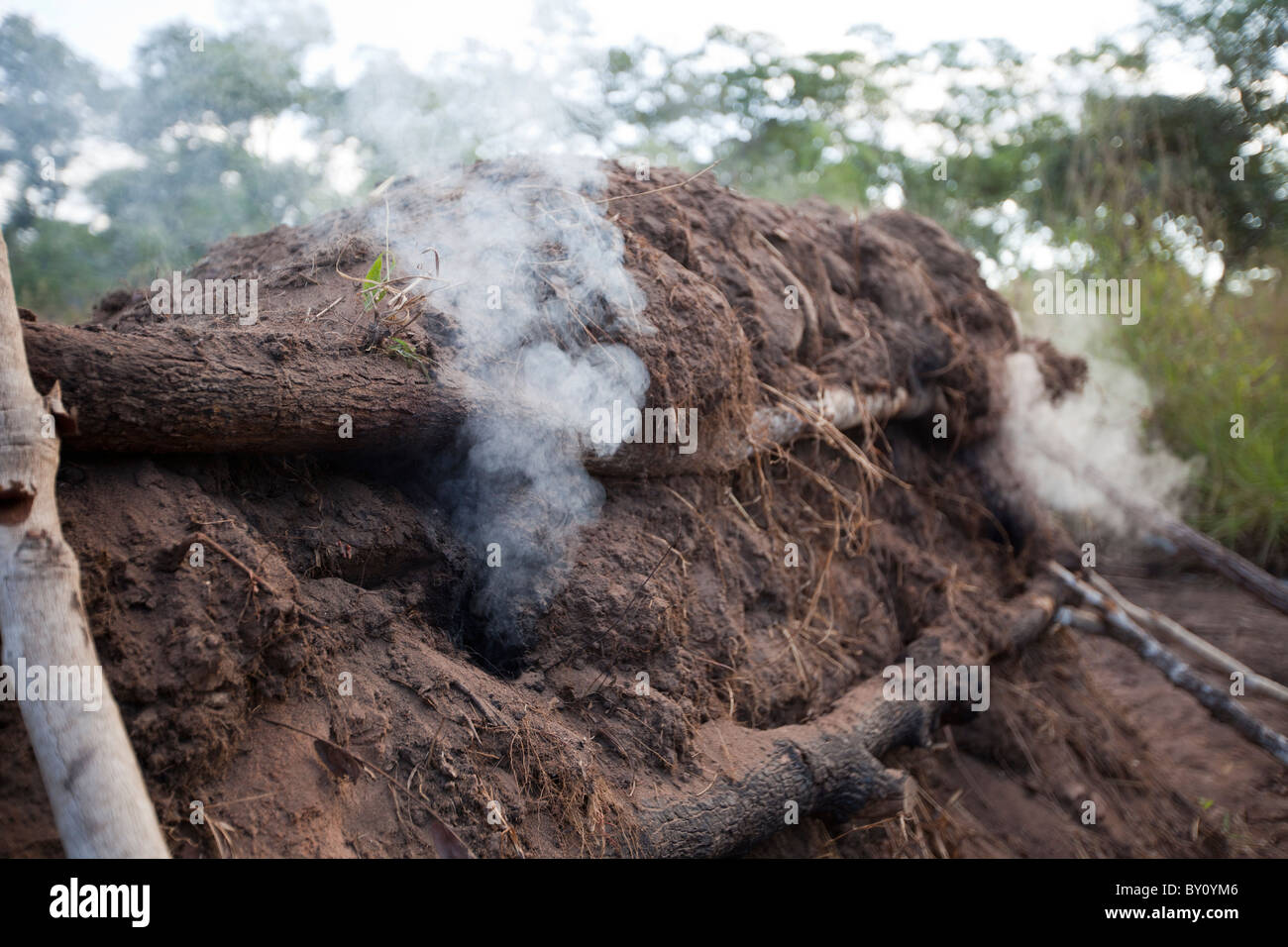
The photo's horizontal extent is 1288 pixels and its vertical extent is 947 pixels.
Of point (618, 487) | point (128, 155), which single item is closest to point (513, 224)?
point (618, 487)

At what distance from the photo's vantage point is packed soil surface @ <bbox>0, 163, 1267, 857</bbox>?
5.86 feet

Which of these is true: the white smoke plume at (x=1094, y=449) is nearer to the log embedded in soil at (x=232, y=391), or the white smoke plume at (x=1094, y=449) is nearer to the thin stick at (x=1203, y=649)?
the thin stick at (x=1203, y=649)

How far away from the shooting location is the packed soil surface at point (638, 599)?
179cm

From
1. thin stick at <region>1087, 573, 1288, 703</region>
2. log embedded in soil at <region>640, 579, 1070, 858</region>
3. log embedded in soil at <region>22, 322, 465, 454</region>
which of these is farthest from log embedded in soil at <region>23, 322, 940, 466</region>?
thin stick at <region>1087, 573, 1288, 703</region>

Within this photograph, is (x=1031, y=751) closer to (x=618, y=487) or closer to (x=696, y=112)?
(x=618, y=487)

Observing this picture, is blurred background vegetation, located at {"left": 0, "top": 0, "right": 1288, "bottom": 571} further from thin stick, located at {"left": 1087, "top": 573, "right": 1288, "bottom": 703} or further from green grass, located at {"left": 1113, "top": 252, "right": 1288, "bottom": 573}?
thin stick, located at {"left": 1087, "top": 573, "right": 1288, "bottom": 703}

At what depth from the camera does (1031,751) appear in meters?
4.05

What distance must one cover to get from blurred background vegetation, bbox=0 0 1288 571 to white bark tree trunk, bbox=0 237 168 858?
1996mm

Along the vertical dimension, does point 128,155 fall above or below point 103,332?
above

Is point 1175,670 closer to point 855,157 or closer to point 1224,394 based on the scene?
point 1224,394

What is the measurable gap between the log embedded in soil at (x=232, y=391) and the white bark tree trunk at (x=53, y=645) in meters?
0.14

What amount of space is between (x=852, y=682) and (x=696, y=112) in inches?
344

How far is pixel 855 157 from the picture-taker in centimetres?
1085

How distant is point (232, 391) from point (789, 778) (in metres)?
1.79
